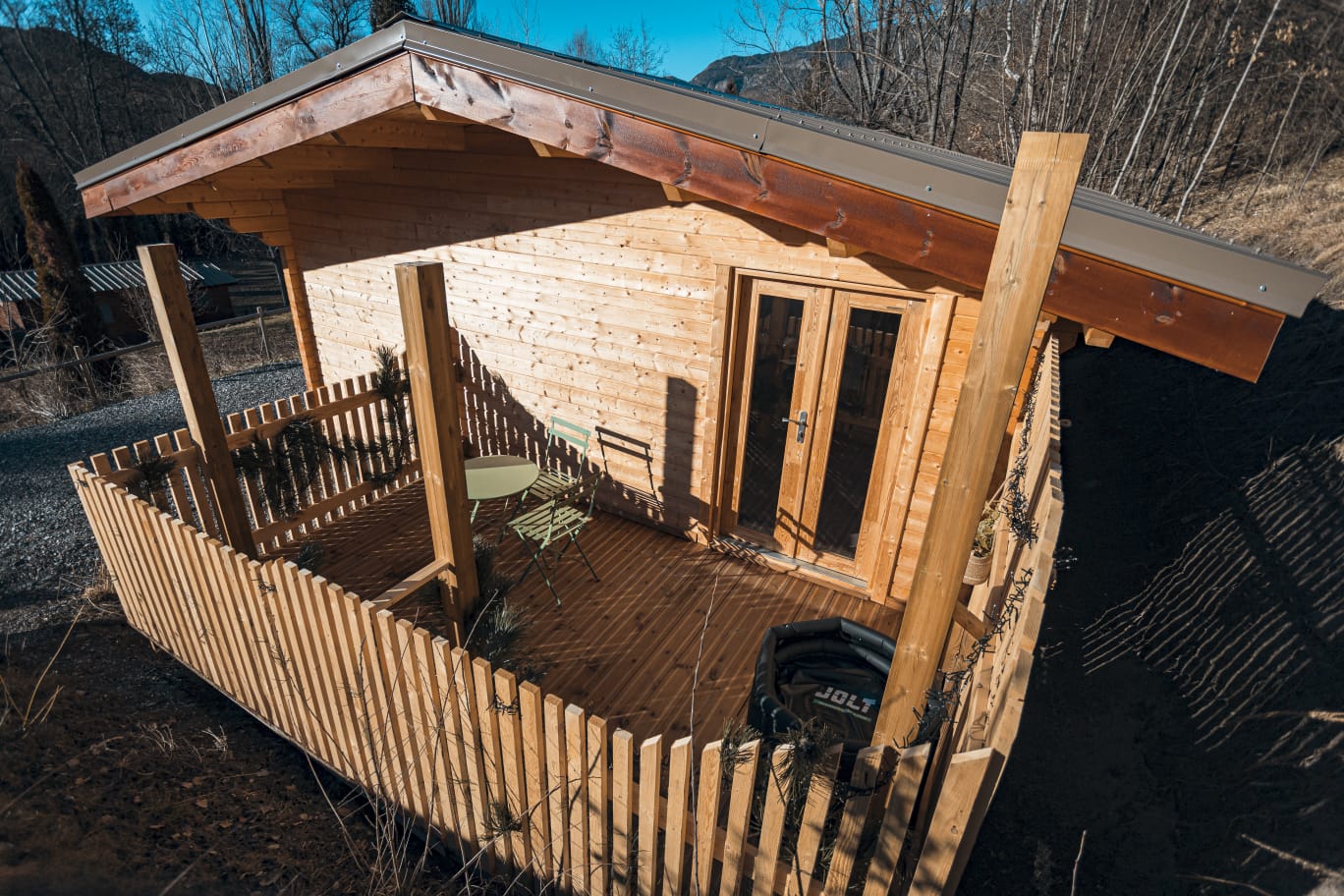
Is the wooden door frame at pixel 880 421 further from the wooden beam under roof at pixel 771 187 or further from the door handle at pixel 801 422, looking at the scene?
the wooden beam under roof at pixel 771 187

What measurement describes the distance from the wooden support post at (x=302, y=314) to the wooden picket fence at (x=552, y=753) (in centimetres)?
379

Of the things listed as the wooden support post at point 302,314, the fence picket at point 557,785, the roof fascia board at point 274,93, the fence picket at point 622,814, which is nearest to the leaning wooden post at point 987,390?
the fence picket at point 622,814

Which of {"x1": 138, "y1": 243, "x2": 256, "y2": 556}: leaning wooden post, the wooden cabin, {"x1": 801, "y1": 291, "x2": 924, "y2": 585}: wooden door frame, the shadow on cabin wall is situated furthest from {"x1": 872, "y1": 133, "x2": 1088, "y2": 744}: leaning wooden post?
{"x1": 138, "y1": 243, "x2": 256, "y2": 556}: leaning wooden post

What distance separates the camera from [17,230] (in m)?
22.6

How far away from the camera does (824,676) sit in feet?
10.6

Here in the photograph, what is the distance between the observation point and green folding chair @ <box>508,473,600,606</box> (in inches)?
177

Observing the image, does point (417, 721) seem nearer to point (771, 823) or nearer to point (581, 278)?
point (771, 823)

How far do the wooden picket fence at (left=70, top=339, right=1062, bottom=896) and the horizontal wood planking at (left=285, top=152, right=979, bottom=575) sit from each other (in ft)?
7.21

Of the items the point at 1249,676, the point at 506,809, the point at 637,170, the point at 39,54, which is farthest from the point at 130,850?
the point at 39,54

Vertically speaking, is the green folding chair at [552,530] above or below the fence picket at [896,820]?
below

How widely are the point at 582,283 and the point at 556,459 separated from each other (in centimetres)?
175

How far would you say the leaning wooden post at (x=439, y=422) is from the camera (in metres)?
2.68

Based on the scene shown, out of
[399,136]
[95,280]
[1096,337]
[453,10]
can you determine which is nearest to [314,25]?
[453,10]

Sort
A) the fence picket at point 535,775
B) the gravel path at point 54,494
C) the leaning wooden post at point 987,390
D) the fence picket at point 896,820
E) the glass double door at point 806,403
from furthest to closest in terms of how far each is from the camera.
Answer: the gravel path at point 54,494 → the glass double door at point 806,403 → the fence picket at point 535,775 → the fence picket at point 896,820 → the leaning wooden post at point 987,390
